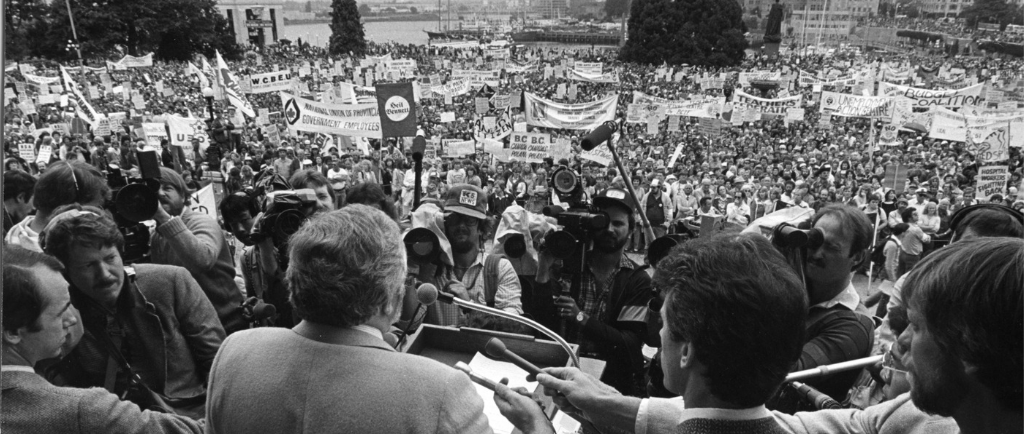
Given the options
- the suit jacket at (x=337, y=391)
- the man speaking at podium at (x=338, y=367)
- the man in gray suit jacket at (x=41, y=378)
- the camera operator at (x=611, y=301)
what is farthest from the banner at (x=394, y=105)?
the suit jacket at (x=337, y=391)

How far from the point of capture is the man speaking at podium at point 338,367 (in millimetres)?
1346

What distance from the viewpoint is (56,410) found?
5.12 ft

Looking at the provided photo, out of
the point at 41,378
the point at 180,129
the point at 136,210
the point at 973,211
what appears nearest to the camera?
the point at 41,378

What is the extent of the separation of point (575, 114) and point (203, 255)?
11677 millimetres

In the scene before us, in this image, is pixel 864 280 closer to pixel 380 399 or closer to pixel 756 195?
pixel 756 195

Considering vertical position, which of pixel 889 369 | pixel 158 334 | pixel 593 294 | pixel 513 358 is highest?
pixel 513 358

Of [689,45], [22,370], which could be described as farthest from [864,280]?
[689,45]

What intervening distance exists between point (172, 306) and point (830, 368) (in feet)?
7.38

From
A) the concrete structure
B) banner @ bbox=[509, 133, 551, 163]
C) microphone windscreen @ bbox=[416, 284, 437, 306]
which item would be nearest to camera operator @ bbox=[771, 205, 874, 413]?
microphone windscreen @ bbox=[416, 284, 437, 306]

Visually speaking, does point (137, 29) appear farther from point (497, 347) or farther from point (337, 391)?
point (337, 391)

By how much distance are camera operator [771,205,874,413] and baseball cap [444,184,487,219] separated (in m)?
1.67

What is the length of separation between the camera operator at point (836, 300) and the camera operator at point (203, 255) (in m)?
2.47

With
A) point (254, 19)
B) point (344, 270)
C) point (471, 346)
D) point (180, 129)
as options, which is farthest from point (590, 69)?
point (254, 19)

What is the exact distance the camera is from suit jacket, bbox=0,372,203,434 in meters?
1.54
